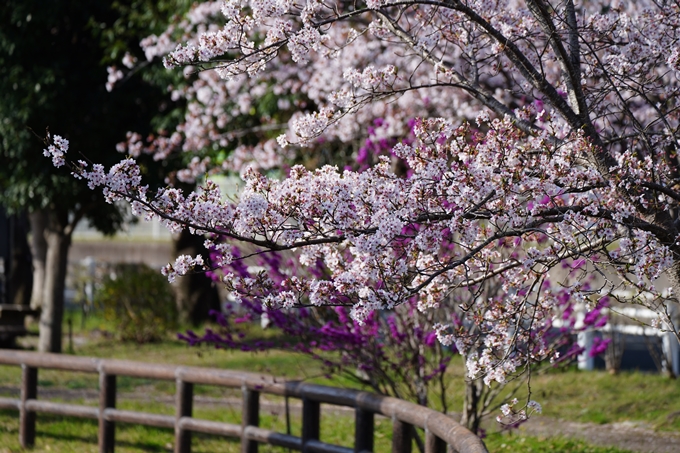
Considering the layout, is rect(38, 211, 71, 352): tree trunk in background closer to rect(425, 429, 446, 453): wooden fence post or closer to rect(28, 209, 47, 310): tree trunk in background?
rect(28, 209, 47, 310): tree trunk in background

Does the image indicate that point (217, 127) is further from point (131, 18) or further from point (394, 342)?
point (394, 342)

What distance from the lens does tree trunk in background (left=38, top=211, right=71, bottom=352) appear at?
14094mm

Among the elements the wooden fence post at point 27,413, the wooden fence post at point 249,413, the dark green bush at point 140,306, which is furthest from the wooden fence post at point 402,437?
the dark green bush at point 140,306

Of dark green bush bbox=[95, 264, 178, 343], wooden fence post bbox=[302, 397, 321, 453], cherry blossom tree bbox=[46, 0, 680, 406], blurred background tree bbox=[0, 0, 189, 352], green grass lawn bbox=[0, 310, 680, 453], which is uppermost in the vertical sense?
blurred background tree bbox=[0, 0, 189, 352]

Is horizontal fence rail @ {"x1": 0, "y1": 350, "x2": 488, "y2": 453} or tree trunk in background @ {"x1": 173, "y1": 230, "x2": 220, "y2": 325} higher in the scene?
tree trunk in background @ {"x1": 173, "y1": 230, "x2": 220, "y2": 325}

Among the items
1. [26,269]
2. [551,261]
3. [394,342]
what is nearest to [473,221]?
[551,261]

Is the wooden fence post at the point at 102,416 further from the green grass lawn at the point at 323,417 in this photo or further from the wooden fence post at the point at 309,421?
the wooden fence post at the point at 309,421

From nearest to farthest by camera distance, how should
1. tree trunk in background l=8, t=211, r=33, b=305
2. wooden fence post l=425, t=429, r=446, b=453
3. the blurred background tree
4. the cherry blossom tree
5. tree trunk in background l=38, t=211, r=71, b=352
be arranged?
1. the cherry blossom tree
2. wooden fence post l=425, t=429, r=446, b=453
3. the blurred background tree
4. tree trunk in background l=38, t=211, r=71, b=352
5. tree trunk in background l=8, t=211, r=33, b=305

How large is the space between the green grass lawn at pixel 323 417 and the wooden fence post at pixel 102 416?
0.99ft

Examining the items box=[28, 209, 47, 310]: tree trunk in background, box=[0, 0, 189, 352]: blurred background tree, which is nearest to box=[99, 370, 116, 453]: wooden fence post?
box=[0, 0, 189, 352]: blurred background tree

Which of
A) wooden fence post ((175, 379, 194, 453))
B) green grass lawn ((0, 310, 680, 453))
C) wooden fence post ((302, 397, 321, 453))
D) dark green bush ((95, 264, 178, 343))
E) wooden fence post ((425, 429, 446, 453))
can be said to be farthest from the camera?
dark green bush ((95, 264, 178, 343))

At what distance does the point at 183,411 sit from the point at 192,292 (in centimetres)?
967

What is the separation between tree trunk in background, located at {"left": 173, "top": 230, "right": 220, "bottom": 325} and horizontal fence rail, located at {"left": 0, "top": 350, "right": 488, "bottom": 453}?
8.38m

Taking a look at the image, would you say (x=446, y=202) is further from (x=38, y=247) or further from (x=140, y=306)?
(x=38, y=247)
